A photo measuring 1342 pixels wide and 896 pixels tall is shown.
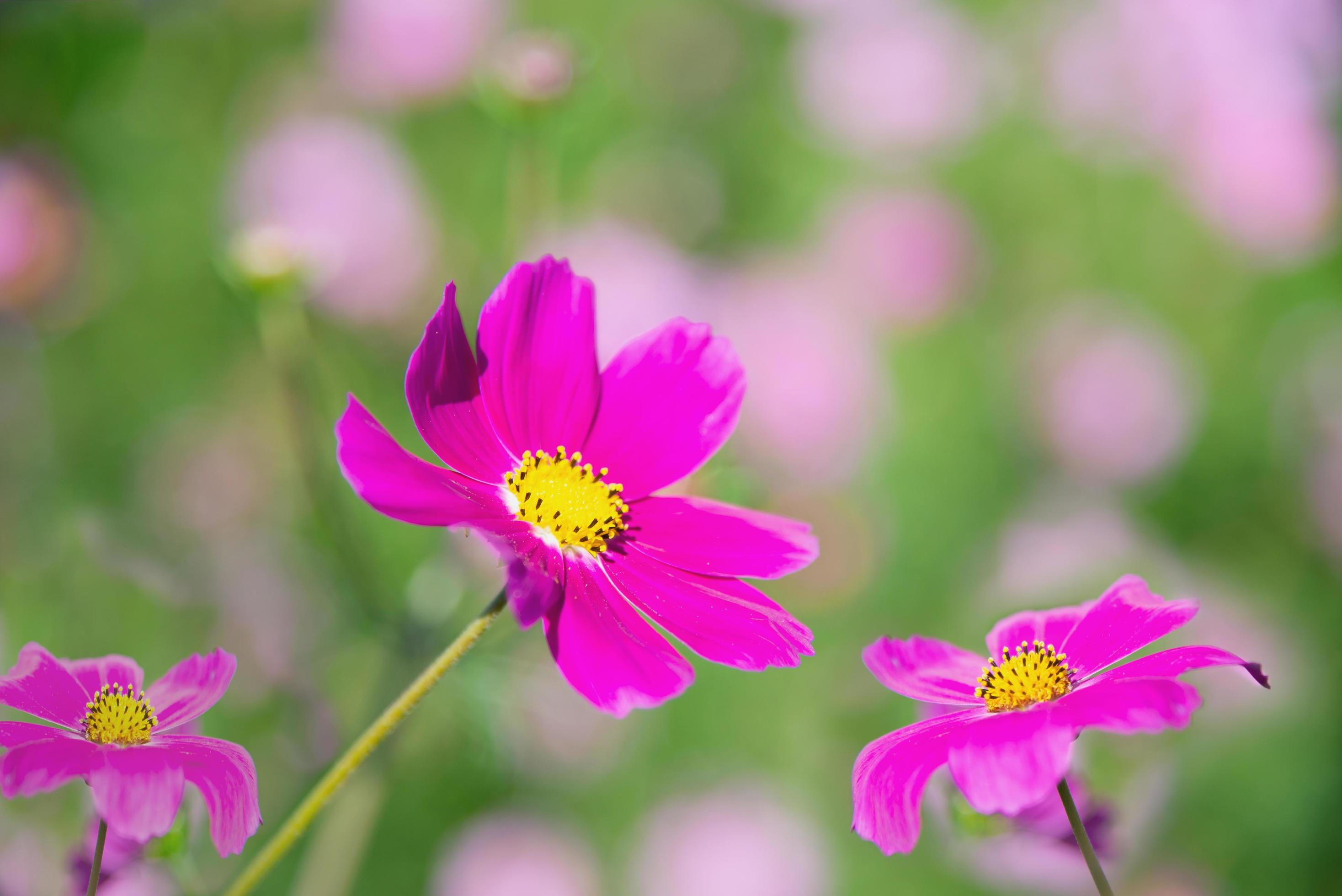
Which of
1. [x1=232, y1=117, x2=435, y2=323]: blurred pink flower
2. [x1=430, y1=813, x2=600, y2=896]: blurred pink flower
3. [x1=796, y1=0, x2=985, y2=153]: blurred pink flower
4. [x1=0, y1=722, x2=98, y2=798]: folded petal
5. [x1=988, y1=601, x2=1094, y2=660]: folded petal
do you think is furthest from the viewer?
[x1=796, y1=0, x2=985, y2=153]: blurred pink flower

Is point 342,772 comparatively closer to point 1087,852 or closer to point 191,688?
point 191,688

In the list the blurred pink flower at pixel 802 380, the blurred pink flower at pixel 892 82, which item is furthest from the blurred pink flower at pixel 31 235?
the blurred pink flower at pixel 892 82

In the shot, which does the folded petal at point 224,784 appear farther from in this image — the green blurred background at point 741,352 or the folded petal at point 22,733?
the green blurred background at point 741,352

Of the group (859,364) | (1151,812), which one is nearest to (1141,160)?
(859,364)

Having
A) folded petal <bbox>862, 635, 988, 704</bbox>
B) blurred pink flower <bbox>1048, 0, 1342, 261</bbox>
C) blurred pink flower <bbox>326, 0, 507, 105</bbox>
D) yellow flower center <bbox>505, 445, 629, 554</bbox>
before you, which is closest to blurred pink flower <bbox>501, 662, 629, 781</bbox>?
yellow flower center <bbox>505, 445, 629, 554</bbox>

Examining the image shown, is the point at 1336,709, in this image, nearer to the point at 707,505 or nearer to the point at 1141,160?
the point at 1141,160

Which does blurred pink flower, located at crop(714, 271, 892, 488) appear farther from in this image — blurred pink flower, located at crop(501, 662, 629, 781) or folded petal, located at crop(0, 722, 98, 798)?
folded petal, located at crop(0, 722, 98, 798)
